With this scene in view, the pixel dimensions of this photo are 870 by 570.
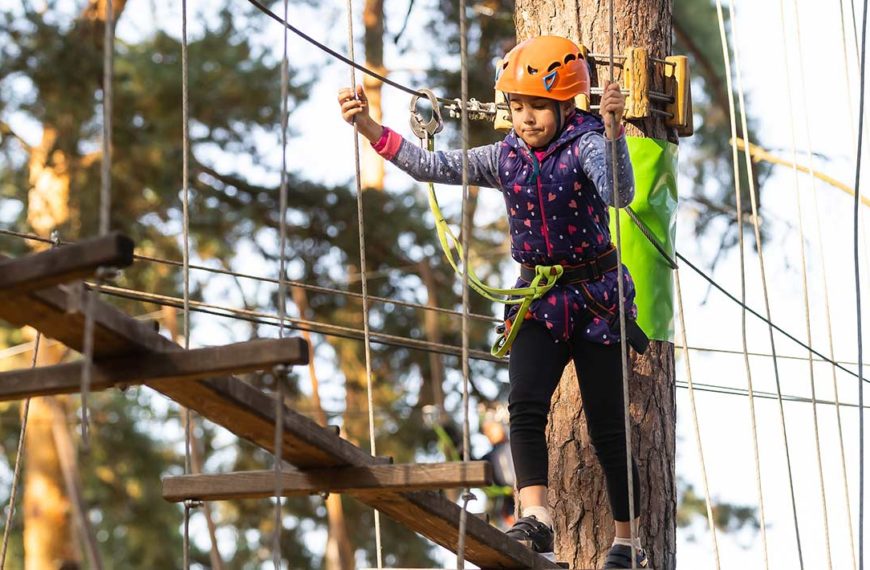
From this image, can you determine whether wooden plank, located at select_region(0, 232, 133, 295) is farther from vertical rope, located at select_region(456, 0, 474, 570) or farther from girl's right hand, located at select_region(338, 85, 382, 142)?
girl's right hand, located at select_region(338, 85, 382, 142)

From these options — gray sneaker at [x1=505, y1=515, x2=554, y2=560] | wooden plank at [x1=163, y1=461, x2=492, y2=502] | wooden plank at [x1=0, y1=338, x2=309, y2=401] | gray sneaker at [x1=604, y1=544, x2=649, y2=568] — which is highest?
wooden plank at [x1=0, y1=338, x2=309, y2=401]

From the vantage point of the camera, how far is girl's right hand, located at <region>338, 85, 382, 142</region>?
10.7 ft

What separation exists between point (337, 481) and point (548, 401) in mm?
721

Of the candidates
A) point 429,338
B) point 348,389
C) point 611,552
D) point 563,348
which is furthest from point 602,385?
point 348,389

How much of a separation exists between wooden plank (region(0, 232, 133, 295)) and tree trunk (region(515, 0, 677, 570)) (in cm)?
184

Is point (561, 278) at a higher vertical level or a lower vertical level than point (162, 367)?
higher

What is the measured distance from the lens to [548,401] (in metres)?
3.23

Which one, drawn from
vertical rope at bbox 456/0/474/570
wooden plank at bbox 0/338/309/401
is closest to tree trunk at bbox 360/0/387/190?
vertical rope at bbox 456/0/474/570

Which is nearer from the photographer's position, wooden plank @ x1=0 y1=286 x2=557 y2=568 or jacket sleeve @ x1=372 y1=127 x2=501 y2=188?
wooden plank @ x1=0 y1=286 x2=557 y2=568

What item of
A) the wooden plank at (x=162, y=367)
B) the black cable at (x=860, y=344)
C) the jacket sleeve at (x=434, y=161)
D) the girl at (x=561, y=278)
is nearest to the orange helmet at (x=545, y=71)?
the girl at (x=561, y=278)

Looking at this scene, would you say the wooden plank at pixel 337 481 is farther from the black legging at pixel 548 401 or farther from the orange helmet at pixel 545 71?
the orange helmet at pixel 545 71

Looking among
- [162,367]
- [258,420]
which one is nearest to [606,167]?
[258,420]

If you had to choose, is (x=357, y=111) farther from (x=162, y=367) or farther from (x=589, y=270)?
(x=162, y=367)

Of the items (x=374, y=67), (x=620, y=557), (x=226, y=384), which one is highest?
(x=374, y=67)
